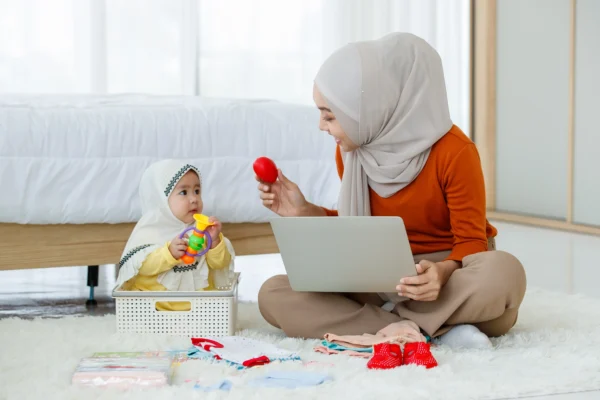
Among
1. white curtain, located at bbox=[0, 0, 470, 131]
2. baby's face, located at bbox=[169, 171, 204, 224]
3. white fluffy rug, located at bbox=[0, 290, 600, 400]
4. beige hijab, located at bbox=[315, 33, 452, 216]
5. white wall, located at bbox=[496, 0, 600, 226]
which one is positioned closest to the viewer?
A: white fluffy rug, located at bbox=[0, 290, 600, 400]

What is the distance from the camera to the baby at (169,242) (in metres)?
1.99

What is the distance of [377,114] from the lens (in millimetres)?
1851

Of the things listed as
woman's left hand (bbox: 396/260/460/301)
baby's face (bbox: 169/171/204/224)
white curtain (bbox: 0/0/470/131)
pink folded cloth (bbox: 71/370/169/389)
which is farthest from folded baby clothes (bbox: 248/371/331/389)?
white curtain (bbox: 0/0/470/131)

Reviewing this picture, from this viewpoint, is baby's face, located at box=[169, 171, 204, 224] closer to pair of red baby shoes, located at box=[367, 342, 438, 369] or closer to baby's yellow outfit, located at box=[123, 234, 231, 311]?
baby's yellow outfit, located at box=[123, 234, 231, 311]

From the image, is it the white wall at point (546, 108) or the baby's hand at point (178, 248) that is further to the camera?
the white wall at point (546, 108)

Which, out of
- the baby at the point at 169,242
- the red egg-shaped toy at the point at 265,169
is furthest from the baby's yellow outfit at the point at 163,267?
the red egg-shaped toy at the point at 265,169

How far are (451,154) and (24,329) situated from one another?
3.37 feet

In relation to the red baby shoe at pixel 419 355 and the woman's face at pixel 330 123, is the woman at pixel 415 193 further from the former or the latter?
the red baby shoe at pixel 419 355

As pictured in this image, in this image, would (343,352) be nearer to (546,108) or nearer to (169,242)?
(169,242)

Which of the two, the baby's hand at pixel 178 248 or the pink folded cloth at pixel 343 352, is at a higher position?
the baby's hand at pixel 178 248

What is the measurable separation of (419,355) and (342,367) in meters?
0.15

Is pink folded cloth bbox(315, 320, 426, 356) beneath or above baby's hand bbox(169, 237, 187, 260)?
beneath

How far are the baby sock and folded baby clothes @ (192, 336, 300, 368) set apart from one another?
34cm

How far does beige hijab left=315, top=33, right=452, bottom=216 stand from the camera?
1840mm
